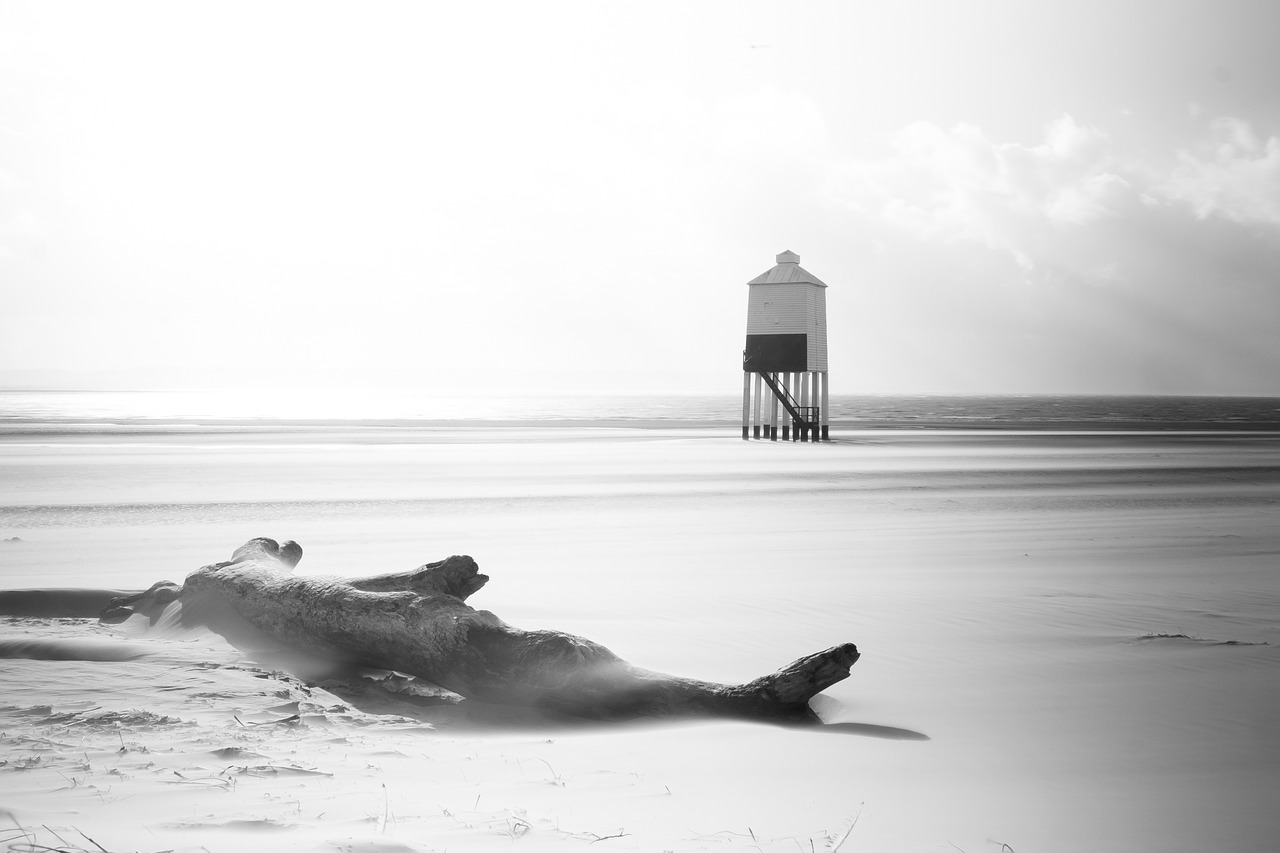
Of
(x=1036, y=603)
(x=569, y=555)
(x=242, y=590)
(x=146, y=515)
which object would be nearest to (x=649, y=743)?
(x=242, y=590)

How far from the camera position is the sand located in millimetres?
3451

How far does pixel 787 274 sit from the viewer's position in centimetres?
3284

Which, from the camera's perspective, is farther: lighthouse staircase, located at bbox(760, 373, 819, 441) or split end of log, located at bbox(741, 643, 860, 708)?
lighthouse staircase, located at bbox(760, 373, 819, 441)

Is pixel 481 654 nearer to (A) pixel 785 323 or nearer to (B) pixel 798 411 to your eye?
(A) pixel 785 323

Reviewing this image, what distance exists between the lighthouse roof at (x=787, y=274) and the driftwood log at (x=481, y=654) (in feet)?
92.6

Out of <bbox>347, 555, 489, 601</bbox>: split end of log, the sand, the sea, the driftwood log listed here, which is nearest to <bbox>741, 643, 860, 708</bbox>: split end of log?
the driftwood log

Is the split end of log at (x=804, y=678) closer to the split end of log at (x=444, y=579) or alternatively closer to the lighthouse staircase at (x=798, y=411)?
the split end of log at (x=444, y=579)

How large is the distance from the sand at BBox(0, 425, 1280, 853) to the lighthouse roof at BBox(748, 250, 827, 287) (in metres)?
18.5

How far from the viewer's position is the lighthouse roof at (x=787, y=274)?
32.6 meters

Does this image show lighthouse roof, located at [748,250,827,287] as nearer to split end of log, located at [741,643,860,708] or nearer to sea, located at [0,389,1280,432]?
sea, located at [0,389,1280,432]

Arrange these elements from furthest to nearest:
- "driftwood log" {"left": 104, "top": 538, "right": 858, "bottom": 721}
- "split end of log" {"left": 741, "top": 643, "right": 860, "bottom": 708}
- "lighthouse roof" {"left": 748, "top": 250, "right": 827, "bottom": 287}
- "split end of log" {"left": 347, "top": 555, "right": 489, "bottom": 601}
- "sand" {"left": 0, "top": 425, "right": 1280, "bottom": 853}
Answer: "lighthouse roof" {"left": 748, "top": 250, "right": 827, "bottom": 287}
"split end of log" {"left": 347, "top": 555, "right": 489, "bottom": 601}
"driftwood log" {"left": 104, "top": 538, "right": 858, "bottom": 721}
"split end of log" {"left": 741, "top": 643, "right": 860, "bottom": 708}
"sand" {"left": 0, "top": 425, "right": 1280, "bottom": 853}

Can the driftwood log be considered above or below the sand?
above

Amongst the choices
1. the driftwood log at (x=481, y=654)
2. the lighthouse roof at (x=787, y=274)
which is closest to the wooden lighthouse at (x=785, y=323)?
the lighthouse roof at (x=787, y=274)

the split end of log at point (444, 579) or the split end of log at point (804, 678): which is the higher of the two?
the split end of log at point (444, 579)
